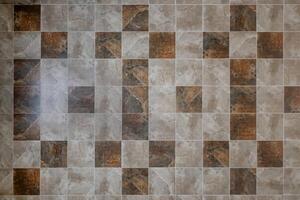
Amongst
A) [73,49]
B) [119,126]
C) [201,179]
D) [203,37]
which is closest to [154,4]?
[203,37]

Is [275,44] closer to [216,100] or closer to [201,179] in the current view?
[216,100]

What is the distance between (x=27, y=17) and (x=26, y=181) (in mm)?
1097

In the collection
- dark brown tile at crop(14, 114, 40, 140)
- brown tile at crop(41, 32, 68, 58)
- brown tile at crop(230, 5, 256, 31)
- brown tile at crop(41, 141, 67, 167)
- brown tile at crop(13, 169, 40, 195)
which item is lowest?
brown tile at crop(13, 169, 40, 195)

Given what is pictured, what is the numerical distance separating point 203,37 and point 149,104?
1.89 ft

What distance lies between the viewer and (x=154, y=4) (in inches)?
105

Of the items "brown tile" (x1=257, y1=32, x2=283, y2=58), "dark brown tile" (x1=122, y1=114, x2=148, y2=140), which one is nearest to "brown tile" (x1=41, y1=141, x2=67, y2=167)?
"dark brown tile" (x1=122, y1=114, x2=148, y2=140)

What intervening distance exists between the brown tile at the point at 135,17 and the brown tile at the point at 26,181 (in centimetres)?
115

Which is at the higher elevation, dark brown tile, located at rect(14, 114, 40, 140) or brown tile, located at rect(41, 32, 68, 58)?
brown tile, located at rect(41, 32, 68, 58)

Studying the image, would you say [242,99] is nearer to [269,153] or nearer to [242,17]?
[269,153]

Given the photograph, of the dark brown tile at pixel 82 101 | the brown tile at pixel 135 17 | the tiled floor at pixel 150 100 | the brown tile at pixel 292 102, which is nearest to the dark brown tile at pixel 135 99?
the tiled floor at pixel 150 100

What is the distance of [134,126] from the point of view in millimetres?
2664

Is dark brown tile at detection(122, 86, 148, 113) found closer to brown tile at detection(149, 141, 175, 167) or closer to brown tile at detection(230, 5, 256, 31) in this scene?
brown tile at detection(149, 141, 175, 167)

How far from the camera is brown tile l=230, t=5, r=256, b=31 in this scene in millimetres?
2669

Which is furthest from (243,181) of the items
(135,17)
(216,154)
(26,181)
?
(26,181)
